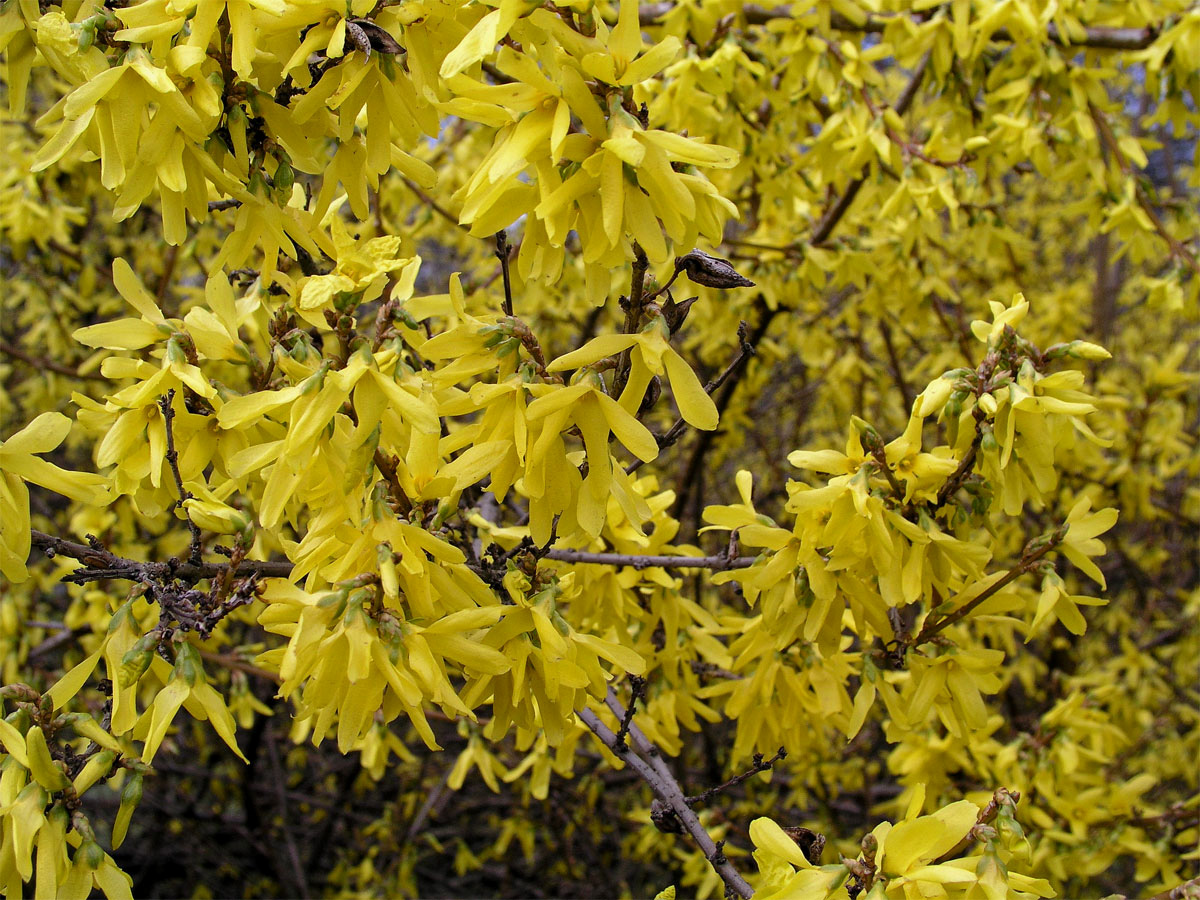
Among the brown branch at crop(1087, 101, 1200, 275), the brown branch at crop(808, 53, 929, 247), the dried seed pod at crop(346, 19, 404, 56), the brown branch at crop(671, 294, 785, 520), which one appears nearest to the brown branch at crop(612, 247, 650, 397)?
the dried seed pod at crop(346, 19, 404, 56)

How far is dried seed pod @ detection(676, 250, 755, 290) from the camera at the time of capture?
1.14 meters

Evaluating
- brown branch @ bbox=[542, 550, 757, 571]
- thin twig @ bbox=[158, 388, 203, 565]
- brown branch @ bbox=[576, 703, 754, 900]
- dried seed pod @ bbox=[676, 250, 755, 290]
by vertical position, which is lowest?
brown branch @ bbox=[576, 703, 754, 900]

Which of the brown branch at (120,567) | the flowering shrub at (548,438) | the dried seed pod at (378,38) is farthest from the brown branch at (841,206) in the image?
the brown branch at (120,567)

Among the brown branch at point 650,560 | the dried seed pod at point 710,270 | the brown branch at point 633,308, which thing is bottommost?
the brown branch at point 650,560

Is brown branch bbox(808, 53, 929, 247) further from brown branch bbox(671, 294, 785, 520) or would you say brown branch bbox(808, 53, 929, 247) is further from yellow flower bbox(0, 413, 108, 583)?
yellow flower bbox(0, 413, 108, 583)

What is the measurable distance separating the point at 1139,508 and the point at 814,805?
1958 mm

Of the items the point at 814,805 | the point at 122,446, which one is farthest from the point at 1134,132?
the point at 122,446

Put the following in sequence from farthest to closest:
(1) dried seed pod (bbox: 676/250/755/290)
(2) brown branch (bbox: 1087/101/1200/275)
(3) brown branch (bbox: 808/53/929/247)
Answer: (3) brown branch (bbox: 808/53/929/247)
(2) brown branch (bbox: 1087/101/1200/275)
(1) dried seed pod (bbox: 676/250/755/290)

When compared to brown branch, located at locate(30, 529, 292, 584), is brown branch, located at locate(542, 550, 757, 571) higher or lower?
lower

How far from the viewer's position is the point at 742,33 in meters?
2.65

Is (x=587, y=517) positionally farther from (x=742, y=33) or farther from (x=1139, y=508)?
(x=1139, y=508)

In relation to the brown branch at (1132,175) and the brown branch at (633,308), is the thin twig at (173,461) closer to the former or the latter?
the brown branch at (633,308)

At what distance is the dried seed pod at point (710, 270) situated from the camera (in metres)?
1.14

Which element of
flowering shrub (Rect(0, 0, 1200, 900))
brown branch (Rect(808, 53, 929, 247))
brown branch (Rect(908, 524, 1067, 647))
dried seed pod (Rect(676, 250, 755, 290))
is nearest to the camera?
flowering shrub (Rect(0, 0, 1200, 900))
